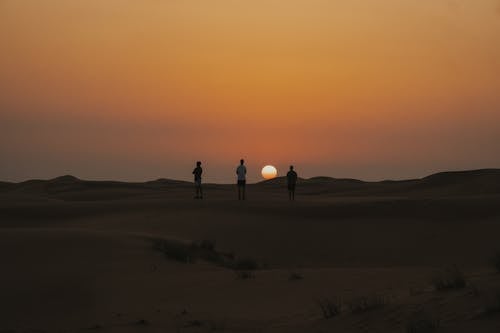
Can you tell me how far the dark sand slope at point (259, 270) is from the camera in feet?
29.6

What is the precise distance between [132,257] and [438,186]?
38.9m

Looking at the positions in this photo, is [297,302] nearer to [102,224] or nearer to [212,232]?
[212,232]

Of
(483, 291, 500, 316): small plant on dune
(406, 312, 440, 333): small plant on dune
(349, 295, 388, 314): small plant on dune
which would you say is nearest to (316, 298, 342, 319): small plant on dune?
(349, 295, 388, 314): small plant on dune

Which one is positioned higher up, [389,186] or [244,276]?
[389,186]

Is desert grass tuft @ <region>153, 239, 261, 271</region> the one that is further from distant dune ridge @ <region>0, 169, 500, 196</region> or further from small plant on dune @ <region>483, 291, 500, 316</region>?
distant dune ridge @ <region>0, 169, 500, 196</region>

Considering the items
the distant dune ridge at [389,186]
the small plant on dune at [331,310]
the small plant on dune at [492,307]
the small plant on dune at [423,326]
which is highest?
the distant dune ridge at [389,186]

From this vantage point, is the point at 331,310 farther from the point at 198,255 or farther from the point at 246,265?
the point at 198,255

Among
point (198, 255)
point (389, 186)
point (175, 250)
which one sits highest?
point (389, 186)

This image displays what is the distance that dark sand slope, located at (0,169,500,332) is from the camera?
29.6ft

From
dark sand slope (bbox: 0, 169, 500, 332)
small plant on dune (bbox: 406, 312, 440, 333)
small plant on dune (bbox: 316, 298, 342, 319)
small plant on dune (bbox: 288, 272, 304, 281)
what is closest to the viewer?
small plant on dune (bbox: 406, 312, 440, 333)

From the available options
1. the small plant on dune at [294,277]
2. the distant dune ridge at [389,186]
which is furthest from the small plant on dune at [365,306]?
the distant dune ridge at [389,186]

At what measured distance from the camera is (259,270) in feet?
45.2

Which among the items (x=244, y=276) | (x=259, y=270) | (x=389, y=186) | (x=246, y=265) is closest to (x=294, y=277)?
(x=244, y=276)

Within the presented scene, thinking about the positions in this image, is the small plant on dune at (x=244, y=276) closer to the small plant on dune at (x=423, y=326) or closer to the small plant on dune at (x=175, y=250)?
the small plant on dune at (x=175, y=250)
